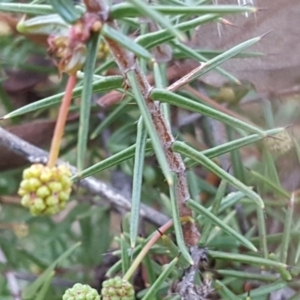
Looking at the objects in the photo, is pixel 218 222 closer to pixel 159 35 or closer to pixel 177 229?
pixel 177 229

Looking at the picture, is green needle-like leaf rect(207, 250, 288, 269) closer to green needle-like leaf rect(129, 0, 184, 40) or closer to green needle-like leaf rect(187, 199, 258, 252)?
green needle-like leaf rect(187, 199, 258, 252)

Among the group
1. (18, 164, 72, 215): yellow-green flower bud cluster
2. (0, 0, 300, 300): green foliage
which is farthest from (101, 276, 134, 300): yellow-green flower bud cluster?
(18, 164, 72, 215): yellow-green flower bud cluster

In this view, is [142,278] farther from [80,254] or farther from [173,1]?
[173,1]

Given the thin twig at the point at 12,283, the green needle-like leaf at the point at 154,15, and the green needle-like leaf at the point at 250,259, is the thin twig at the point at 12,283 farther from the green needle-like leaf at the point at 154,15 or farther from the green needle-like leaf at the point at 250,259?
the green needle-like leaf at the point at 154,15

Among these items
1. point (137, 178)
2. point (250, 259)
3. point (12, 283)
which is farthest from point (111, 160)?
point (12, 283)

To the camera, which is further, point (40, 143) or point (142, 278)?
point (40, 143)

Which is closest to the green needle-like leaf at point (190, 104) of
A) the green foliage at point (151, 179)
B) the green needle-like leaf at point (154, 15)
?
the green foliage at point (151, 179)

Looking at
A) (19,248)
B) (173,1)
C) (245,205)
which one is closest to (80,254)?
(19,248)

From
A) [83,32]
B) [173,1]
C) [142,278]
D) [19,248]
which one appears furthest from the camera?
[19,248]
